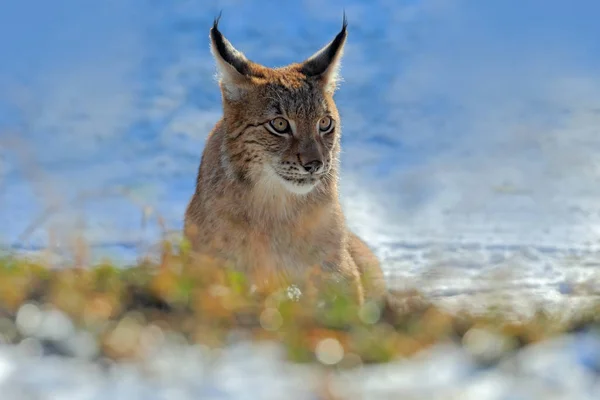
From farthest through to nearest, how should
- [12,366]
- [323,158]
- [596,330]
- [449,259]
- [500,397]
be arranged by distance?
[323,158], [449,259], [596,330], [12,366], [500,397]

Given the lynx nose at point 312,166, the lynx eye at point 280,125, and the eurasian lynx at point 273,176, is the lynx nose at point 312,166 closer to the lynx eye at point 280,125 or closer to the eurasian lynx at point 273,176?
the eurasian lynx at point 273,176

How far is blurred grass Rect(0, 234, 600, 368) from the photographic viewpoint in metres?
4.00

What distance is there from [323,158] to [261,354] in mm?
3490

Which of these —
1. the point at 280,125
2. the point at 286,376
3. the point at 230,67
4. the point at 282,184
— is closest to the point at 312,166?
the point at 282,184

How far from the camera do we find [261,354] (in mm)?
3986

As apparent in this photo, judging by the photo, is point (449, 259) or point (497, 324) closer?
point (497, 324)

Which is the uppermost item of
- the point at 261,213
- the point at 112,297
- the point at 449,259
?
the point at 261,213

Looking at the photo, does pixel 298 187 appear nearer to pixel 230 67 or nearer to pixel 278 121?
pixel 278 121

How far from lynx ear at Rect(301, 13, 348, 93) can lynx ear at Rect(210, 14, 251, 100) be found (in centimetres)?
56

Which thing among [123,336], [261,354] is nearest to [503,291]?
[261,354]

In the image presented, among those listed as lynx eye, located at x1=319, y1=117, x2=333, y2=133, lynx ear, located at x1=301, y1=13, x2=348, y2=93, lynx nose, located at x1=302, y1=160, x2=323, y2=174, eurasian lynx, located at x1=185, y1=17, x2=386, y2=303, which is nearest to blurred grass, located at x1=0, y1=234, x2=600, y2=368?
eurasian lynx, located at x1=185, y1=17, x2=386, y2=303

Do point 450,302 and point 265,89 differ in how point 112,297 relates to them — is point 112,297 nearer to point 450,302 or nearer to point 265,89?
point 450,302

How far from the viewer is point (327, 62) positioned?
7895 mm

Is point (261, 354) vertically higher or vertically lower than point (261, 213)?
lower
